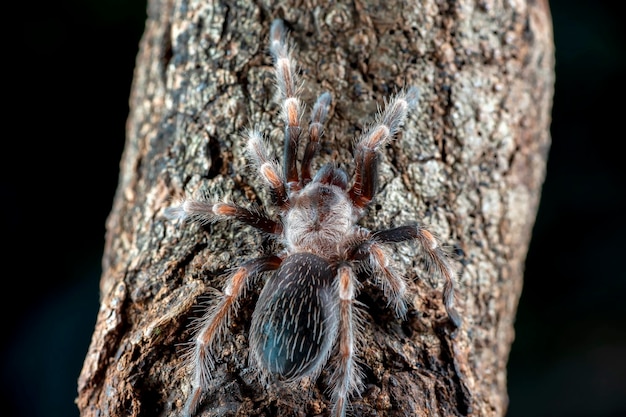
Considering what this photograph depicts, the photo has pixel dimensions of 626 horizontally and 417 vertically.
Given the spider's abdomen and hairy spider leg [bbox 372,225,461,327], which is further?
hairy spider leg [bbox 372,225,461,327]

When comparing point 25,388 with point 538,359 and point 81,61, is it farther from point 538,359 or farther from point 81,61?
point 538,359

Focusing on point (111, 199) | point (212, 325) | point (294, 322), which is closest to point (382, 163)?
point (294, 322)

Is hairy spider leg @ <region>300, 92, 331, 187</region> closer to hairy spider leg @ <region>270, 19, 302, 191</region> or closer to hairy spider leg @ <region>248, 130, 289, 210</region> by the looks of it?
hairy spider leg @ <region>270, 19, 302, 191</region>

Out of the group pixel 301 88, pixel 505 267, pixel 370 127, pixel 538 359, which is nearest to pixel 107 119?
pixel 301 88

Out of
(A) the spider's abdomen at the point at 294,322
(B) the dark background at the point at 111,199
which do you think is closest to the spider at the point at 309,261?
(A) the spider's abdomen at the point at 294,322

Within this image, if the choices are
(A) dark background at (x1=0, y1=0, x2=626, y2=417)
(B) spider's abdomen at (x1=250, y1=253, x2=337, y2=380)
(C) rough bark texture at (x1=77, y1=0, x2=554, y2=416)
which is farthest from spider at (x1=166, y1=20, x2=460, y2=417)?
(A) dark background at (x1=0, y1=0, x2=626, y2=417)

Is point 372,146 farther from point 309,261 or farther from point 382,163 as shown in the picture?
point 309,261

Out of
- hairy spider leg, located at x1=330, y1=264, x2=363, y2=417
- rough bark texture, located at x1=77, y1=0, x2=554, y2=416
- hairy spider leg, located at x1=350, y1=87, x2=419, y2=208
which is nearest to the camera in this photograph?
hairy spider leg, located at x1=330, y1=264, x2=363, y2=417

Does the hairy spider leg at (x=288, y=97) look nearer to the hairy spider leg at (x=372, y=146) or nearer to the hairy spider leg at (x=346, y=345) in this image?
the hairy spider leg at (x=372, y=146)
